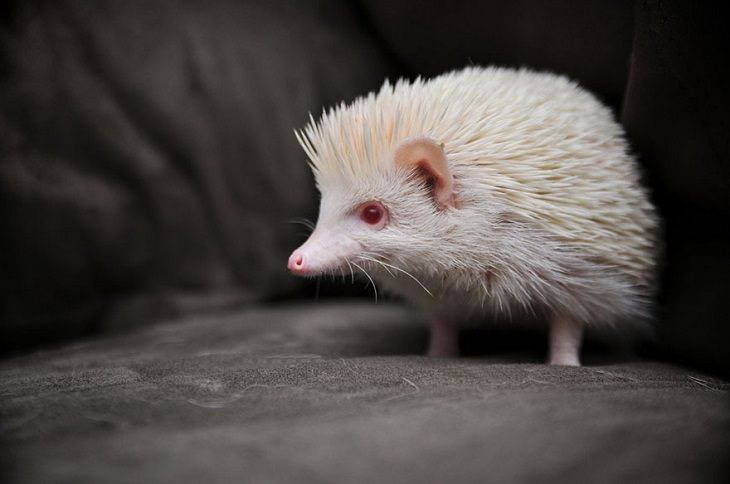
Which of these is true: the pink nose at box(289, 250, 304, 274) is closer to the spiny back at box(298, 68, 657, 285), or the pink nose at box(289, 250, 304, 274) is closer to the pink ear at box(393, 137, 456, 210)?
the spiny back at box(298, 68, 657, 285)

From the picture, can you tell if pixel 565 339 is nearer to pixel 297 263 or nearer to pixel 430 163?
pixel 430 163

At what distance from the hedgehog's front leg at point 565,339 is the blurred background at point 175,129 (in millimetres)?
777

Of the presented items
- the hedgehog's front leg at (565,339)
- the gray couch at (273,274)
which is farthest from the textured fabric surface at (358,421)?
the hedgehog's front leg at (565,339)

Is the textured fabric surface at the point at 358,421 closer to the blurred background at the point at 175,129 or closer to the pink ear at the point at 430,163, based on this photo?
the pink ear at the point at 430,163

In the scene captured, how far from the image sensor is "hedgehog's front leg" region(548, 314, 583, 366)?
1.80 m

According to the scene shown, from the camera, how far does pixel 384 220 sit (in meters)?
1.75

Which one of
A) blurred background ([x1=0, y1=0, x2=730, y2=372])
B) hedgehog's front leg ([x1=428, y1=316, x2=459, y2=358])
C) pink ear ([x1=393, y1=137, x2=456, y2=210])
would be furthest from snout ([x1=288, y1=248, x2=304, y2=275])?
blurred background ([x1=0, y1=0, x2=730, y2=372])

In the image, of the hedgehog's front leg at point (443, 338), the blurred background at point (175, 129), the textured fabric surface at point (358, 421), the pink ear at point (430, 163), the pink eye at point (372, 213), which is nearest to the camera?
the textured fabric surface at point (358, 421)

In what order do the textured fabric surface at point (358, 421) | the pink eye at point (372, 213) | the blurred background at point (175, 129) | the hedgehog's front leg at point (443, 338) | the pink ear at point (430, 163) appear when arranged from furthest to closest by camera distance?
the blurred background at point (175, 129), the hedgehog's front leg at point (443, 338), the pink eye at point (372, 213), the pink ear at point (430, 163), the textured fabric surface at point (358, 421)

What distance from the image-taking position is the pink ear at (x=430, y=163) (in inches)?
64.3

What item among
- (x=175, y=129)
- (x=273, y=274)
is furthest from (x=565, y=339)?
Answer: (x=175, y=129)

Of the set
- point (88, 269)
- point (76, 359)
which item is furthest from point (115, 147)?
point (76, 359)

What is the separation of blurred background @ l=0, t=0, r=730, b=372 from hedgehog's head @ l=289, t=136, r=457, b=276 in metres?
0.67

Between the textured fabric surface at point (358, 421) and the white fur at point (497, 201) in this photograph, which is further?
the white fur at point (497, 201)
